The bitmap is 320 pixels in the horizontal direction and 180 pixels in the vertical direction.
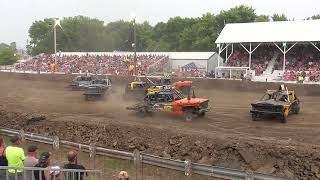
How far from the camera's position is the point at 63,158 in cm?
1572

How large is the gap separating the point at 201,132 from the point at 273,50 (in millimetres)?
31697

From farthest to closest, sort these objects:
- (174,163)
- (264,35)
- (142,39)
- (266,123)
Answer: (142,39), (264,35), (266,123), (174,163)

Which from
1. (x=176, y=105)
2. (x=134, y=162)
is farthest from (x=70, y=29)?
(x=134, y=162)

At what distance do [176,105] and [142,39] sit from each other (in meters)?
84.1

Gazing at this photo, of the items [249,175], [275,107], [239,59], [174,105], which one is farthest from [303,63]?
[249,175]

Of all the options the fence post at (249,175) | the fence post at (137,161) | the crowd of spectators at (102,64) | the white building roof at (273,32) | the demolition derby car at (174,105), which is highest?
the white building roof at (273,32)

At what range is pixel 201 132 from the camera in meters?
18.3

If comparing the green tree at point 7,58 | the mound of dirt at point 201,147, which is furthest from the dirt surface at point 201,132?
the green tree at point 7,58

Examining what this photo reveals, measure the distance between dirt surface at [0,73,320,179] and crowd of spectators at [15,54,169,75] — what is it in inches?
861

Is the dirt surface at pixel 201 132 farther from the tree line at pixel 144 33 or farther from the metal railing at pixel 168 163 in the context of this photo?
the tree line at pixel 144 33

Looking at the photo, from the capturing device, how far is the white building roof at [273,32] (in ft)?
142

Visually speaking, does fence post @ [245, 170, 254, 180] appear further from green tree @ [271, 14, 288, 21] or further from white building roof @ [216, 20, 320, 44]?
green tree @ [271, 14, 288, 21]

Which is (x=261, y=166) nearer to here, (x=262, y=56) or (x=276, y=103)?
(x=276, y=103)

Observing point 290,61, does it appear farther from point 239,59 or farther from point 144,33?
point 144,33
